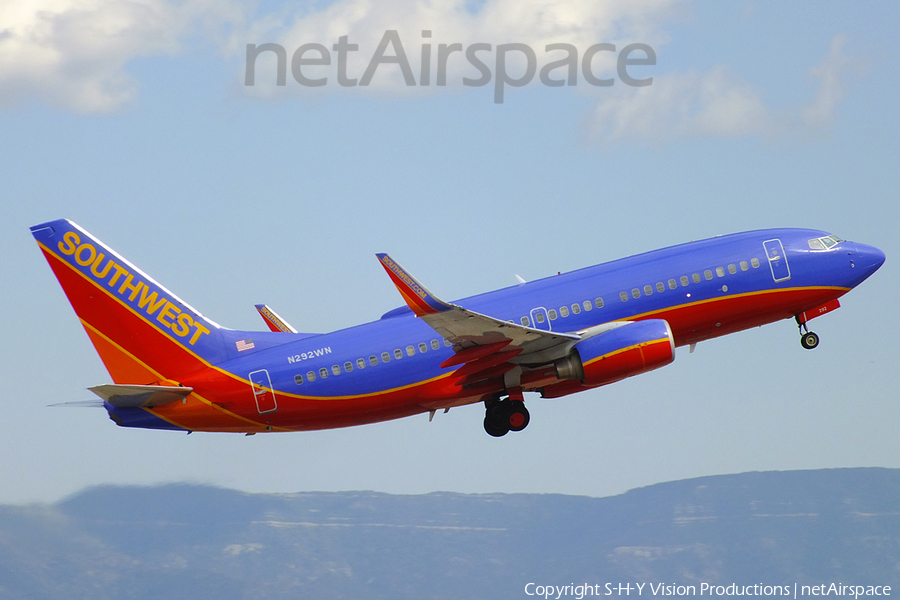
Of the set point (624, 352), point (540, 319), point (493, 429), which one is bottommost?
point (493, 429)

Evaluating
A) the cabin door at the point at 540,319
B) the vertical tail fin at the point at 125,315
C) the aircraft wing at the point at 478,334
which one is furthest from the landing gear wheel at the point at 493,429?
the vertical tail fin at the point at 125,315

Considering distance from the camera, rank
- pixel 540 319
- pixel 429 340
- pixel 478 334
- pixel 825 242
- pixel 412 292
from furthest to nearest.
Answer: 1. pixel 825 242
2. pixel 429 340
3. pixel 540 319
4. pixel 478 334
5. pixel 412 292

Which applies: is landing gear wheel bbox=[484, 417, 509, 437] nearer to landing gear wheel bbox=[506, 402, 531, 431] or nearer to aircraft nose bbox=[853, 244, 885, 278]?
landing gear wheel bbox=[506, 402, 531, 431]

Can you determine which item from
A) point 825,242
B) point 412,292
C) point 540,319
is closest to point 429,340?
point 540,319

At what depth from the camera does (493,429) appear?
43.8 m

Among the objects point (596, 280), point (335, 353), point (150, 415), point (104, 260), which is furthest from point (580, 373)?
point (104, 260)

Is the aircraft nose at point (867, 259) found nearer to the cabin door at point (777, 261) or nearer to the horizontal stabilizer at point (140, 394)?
the cabin door at point (777, 261)

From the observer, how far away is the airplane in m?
40.8

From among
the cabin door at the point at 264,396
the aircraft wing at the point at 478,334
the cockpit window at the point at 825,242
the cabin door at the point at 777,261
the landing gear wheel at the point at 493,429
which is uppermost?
the cockpit window at the point at 825,242

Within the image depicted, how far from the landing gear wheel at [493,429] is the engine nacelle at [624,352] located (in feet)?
14.7

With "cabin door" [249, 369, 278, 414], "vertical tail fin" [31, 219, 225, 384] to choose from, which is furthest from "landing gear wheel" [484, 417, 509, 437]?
"vertical tail fin" [31, 219, 225, 384]

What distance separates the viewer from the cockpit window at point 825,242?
43875 millimetres

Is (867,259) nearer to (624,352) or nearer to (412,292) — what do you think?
(624,352)

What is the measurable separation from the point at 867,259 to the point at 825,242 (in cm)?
194
